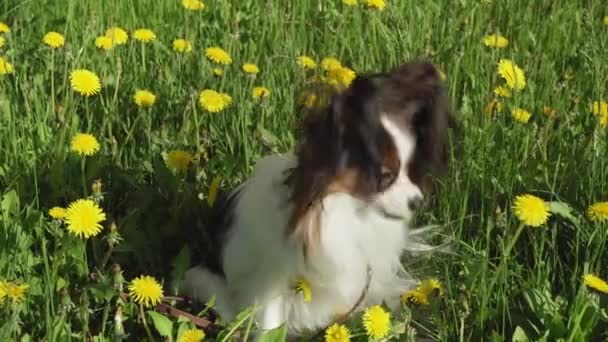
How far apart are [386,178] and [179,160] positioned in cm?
70

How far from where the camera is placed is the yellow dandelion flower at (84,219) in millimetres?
1694

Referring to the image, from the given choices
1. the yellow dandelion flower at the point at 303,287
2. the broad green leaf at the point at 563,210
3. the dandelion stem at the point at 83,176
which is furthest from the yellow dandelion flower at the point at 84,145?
the broad green leaf at the point at 563,210

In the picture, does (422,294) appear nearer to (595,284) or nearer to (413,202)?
(413,202)

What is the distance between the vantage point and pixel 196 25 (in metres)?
2.99

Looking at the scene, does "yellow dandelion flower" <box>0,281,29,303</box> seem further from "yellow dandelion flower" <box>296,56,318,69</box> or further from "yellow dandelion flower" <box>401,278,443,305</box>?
"yellow dandelion flower" <box>296,56,318,69</box>

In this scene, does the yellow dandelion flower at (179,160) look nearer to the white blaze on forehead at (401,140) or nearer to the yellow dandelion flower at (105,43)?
the yellow dandelion flower at (105,43)

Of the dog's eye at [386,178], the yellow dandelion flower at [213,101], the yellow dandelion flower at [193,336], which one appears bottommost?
the yellow dandelion flower at [193,336]

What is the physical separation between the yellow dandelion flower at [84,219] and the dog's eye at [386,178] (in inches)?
20.6

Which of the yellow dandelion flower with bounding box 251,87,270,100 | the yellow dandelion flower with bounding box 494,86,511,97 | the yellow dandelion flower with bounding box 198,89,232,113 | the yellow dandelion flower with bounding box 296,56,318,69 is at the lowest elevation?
the yellow dandelion flower with bounding box 494,86,511,97

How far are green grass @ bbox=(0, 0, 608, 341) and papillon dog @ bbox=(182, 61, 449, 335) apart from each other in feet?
0.32

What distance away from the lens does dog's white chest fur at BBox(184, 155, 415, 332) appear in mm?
1717

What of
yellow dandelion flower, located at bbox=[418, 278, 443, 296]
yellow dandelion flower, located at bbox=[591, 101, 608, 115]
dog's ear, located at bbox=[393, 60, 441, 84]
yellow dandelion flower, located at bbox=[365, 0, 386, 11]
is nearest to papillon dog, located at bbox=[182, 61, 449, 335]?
dog's ear, located at bbox=[393, 60, 441, 84]

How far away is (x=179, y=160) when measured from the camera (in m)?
2.17

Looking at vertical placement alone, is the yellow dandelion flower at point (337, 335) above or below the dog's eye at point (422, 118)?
below
